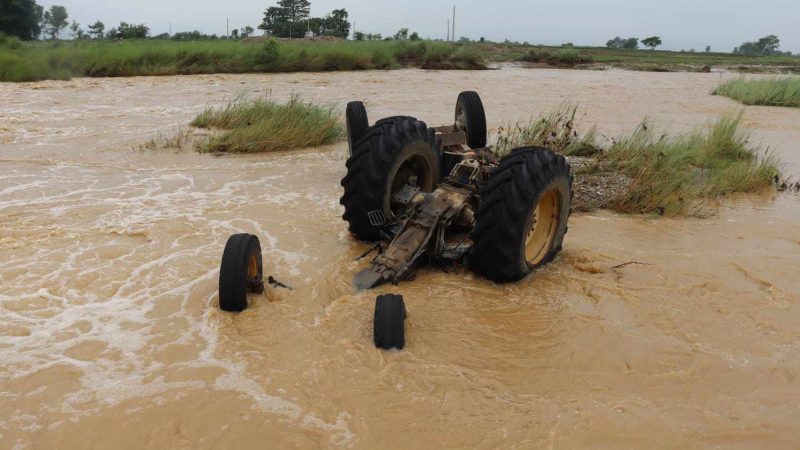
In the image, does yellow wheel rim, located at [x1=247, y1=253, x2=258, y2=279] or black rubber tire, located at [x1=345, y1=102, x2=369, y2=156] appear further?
black rubber tire, located at [x1=345, y1=102, x2=369, y2=156]

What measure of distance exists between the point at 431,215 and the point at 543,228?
108cm

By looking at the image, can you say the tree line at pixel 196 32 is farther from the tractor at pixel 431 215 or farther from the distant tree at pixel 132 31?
the tractor at pixel 431 215

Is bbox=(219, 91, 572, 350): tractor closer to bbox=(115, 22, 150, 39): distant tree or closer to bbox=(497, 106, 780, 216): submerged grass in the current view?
bbox=(497, 106, 780, 216): submerged grass

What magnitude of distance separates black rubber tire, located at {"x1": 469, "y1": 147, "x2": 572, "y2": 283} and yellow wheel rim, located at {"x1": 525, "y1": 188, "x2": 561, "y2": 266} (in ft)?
1.16

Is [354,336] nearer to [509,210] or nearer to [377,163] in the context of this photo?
[509,210]

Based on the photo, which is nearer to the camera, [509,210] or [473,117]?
[509,210]

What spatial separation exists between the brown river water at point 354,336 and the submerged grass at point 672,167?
429 millimetres

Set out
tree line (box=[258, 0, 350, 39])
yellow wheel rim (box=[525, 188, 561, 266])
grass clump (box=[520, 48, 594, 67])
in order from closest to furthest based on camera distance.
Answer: yellow wheel rim (box=[525, 188, 561, 266]), grass clump (box=[520, 48, 594, 67]), tree line (box=[258, 0, 350, 39])

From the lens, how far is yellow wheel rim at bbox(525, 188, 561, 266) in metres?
5.20

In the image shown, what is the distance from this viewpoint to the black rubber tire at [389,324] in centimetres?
383

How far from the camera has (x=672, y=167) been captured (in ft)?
27.1

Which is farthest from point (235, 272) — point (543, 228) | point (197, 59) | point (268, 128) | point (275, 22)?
point (275, 22)

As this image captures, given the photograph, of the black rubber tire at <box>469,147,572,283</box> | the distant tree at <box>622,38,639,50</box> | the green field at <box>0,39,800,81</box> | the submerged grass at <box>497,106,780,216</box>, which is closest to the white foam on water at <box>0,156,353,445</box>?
the black rubber tire at <box>469,147,572,283</box>

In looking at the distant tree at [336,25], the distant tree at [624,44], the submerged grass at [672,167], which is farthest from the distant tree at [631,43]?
the submerged grass at [672,167]
